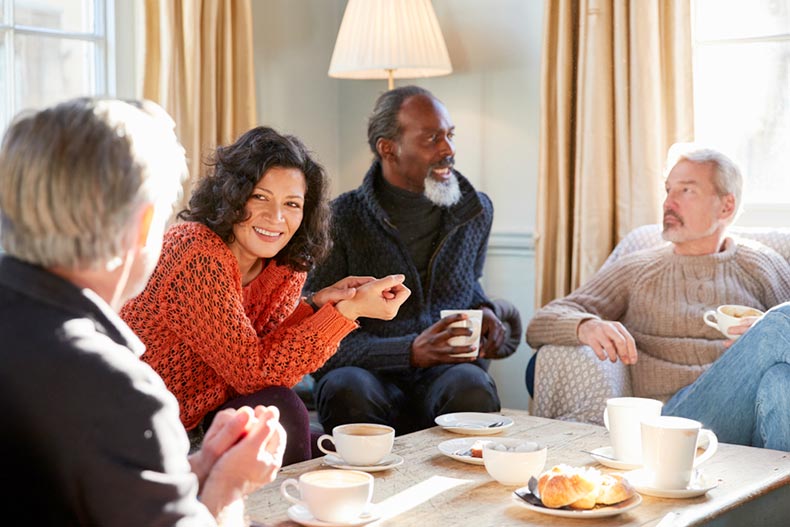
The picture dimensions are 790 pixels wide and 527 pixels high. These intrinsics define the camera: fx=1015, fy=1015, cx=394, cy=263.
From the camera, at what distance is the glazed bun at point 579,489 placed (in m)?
1.53

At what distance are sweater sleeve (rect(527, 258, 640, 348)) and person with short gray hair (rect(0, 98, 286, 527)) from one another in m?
1.96

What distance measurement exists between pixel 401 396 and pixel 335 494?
147 cm

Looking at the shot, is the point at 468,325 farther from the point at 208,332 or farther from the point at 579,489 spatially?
the point at 579,489

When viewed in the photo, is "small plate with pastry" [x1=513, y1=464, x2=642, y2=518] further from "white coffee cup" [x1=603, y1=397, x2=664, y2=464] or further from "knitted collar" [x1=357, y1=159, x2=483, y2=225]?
"knitted collar" [x1=357, y1=159, x2=483, y2=225]

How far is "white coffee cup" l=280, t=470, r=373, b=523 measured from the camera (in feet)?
4.70

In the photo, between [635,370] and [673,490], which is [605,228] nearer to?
[635,370]

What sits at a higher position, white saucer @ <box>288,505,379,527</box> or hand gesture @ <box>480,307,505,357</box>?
hand gesture @ <box>480,307,505,357</box>

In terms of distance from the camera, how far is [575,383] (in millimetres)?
2797

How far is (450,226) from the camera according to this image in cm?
312

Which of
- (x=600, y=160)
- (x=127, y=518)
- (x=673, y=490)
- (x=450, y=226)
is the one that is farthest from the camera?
(x=600, y=160)

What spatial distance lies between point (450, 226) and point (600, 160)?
0.68 meters

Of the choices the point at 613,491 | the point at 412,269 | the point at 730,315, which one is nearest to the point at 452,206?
the point at 412,269

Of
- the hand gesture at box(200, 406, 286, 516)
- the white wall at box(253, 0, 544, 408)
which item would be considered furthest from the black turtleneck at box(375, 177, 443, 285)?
the hand gesture at box(200, 406, 286, 516)

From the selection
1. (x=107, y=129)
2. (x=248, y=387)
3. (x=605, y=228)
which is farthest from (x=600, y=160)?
(x=107, y=129)
